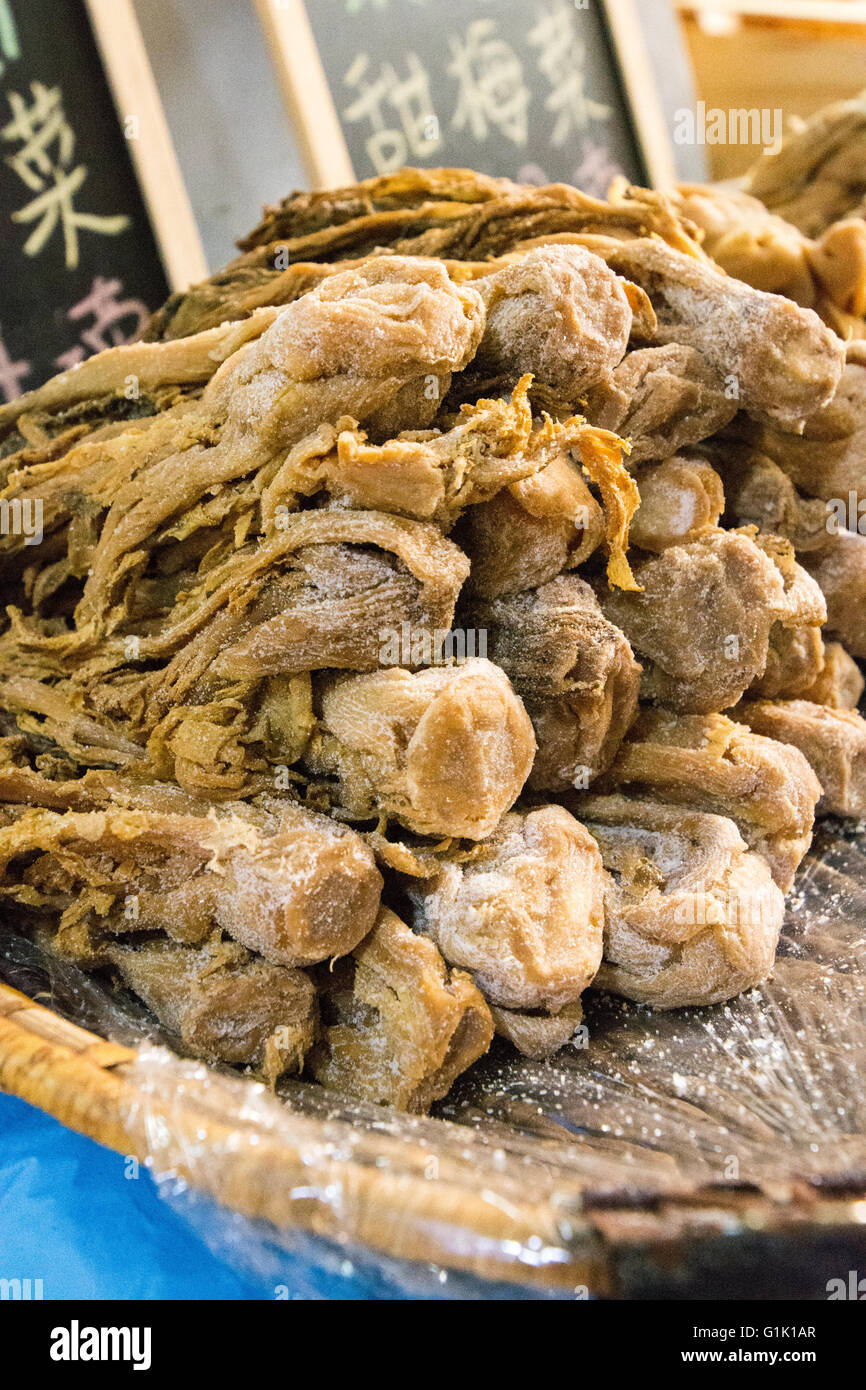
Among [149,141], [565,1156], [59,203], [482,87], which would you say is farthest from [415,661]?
[482,87]

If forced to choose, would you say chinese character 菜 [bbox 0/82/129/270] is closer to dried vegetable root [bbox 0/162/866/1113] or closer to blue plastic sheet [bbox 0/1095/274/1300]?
dried vegetable root [bbox 0/162/866/1113]

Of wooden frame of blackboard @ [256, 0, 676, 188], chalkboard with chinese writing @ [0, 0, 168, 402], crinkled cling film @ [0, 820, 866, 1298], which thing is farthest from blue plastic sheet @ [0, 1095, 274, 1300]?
wooden frame of blackboard @ [256, 0, 676, 188]

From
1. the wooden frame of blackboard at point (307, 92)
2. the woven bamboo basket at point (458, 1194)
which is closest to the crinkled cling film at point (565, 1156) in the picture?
the woven bamboo basket at point (458, 1194)

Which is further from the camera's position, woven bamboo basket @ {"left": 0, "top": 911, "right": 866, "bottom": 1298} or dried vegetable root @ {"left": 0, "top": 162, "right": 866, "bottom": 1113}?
dried vegetable root @ {"left": 0, "top": 162, "right": 866, "bottom": 1113}

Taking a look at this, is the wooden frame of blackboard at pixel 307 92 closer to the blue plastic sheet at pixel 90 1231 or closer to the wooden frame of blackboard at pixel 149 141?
the wooden frame of blackboard at pixel 149 141

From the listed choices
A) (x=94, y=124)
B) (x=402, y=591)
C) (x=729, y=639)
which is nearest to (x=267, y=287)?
(x=402, y=591)

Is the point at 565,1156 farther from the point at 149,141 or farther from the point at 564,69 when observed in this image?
the point at 564,69
